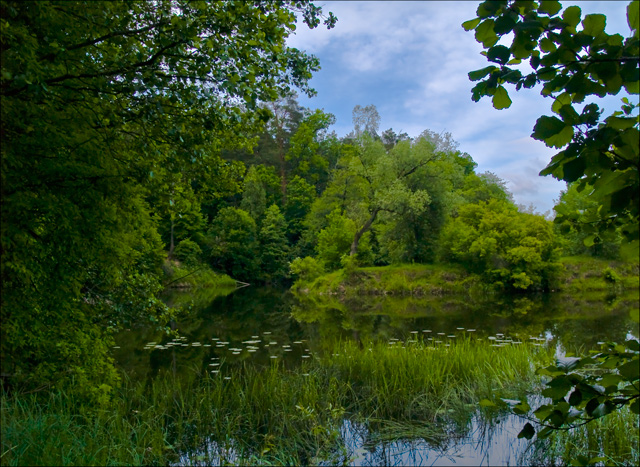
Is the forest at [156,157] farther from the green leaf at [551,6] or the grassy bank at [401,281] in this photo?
the grassy bank at [401,281]

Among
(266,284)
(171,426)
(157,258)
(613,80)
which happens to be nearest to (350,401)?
(171,426)

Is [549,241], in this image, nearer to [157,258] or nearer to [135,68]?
[157,258]

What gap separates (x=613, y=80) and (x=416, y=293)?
2354cm

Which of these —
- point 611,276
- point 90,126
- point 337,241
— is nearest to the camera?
point 90,126

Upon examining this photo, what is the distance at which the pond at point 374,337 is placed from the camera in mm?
4609

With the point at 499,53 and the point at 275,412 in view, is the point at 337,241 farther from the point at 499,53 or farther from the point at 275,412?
the point at 499,53

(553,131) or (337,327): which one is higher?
(553,131)

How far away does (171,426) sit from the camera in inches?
195

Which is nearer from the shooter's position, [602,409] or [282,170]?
[602,409]

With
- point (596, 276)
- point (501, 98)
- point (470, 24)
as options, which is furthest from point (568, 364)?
point (596, 276)

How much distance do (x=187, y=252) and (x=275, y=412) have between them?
96.5 feet

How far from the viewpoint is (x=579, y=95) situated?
4.35ft

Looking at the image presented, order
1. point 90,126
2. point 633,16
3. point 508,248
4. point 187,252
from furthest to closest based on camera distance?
1. point 187,252
2. point 508,248
3. point 90,126
4. point 633,16

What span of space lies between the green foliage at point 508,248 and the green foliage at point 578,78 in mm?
23331
